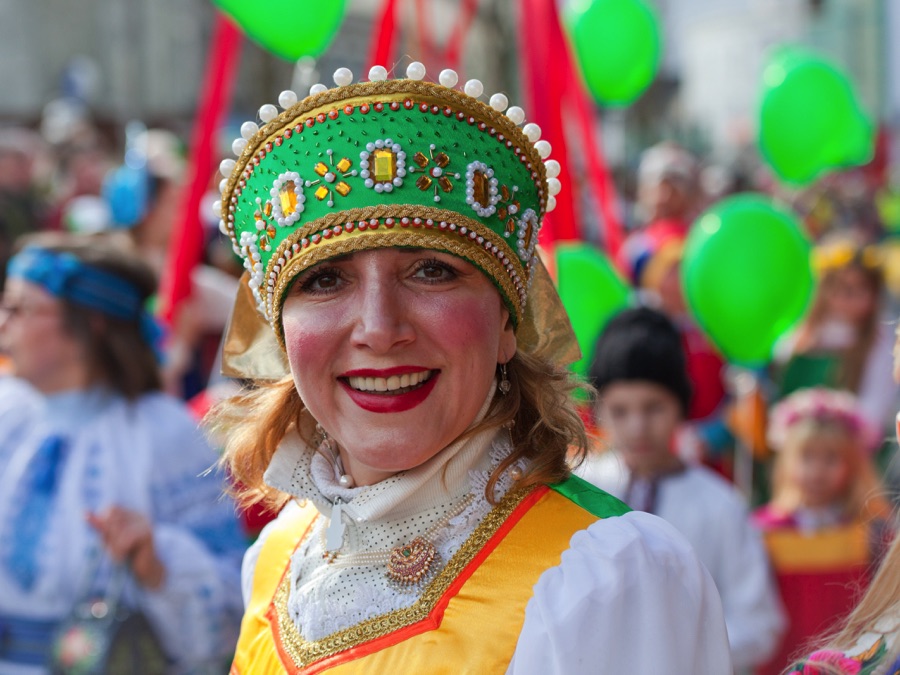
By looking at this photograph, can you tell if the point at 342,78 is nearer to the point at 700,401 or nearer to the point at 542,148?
the point at 542,148

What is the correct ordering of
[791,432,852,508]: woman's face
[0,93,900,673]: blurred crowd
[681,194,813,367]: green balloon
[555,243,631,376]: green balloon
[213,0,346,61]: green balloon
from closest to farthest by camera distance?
[0,93,900,673]: blurred crowd
[213,0,346,61]: green balloon
[555,243,631,376]: green balloon
[791,432,852,508]: woman's face
[681,194,813,367]: green balloon

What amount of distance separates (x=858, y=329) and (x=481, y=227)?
4.69 meters

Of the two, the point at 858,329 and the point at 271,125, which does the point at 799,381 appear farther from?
the point at 271,125

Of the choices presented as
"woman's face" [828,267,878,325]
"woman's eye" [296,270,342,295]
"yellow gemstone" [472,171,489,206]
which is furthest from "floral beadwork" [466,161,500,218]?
"woman's face" [828,267,878,325]

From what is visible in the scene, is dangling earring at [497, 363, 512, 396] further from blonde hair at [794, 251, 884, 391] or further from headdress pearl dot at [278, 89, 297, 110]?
blonde hair at [794, 251, 884, 391]

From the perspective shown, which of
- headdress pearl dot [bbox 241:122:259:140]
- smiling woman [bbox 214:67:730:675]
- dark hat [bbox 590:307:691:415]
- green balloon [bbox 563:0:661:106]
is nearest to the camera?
smiling woman [bbox 214:67:730:675]

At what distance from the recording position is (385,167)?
1694 mm

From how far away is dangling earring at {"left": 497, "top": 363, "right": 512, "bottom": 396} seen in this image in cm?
188

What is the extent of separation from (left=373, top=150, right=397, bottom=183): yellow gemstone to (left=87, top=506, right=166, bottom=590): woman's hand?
1.74 m

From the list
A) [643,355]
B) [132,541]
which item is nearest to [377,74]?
[132,541]

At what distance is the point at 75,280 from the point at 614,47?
10.5 ft

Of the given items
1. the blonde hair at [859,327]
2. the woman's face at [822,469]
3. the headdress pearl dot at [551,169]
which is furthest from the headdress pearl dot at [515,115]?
the blonde hair at [859,327]

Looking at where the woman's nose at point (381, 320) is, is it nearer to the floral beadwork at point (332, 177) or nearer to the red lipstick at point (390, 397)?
the red lipstick at point (390, 397)

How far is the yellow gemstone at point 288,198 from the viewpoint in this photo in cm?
175
